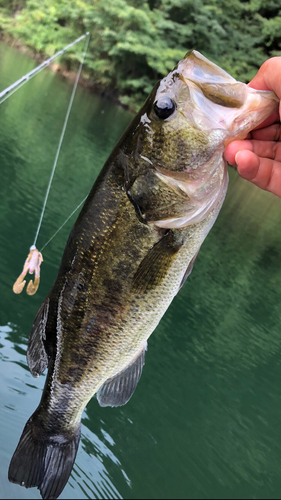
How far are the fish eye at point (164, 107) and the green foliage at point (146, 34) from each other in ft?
89.1

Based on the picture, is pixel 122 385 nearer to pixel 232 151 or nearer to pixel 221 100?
pixel 232 151

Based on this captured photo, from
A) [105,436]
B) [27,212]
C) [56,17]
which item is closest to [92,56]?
[56,17]

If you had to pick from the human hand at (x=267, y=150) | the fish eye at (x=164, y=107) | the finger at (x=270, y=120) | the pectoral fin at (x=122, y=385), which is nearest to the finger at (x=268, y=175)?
the human hand at (x=267, y=150)

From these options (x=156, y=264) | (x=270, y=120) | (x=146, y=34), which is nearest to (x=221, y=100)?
(x=270, y=120)

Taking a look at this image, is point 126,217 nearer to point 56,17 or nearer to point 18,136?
point 18,136

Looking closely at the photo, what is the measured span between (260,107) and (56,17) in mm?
36563

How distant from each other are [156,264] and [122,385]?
2.68 feet

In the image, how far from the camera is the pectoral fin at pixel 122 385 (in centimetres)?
240

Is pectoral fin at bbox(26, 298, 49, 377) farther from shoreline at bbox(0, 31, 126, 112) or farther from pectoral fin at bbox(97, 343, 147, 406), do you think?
shoreline at bbox(0, 31, 126, 112)

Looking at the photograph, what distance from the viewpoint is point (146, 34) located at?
27656 mm

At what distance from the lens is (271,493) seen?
4.61m

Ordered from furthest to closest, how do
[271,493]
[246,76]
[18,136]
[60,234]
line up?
[246,76]
[18,136]
[60,234]
[271,493]

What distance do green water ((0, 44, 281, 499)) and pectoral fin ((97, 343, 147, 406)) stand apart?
4.33 ft

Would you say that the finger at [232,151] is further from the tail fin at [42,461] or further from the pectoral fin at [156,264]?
the tail fin at [42,461]
